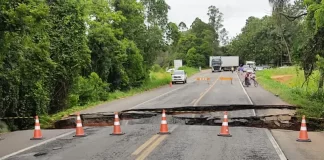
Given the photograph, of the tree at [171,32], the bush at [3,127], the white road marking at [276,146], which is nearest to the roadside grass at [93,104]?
the bush at [3,127]

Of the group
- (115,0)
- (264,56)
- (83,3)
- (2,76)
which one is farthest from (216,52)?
(2,76)

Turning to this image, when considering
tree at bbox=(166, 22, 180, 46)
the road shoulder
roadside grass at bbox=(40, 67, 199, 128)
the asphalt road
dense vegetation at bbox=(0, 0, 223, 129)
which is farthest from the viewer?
tree at bbox=(166, 22, 180, 46)

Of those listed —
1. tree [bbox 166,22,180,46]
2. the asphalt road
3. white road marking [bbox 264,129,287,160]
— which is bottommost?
white road marking [bbox 264,129,287,160]

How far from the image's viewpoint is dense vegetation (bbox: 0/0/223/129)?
45.8ft

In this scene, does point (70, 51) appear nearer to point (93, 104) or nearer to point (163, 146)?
point (93, 104)

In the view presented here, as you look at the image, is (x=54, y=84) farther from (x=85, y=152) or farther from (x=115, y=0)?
(x=115, y=0)

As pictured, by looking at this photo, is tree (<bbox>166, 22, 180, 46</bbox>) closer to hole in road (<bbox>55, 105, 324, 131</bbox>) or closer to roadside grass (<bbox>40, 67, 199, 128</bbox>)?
roadside grass (<bbox>40, 67, 199, 128</bbox>)

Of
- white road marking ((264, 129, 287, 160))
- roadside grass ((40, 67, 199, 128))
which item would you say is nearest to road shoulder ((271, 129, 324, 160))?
white road marking ((264, 129, 287, 160))

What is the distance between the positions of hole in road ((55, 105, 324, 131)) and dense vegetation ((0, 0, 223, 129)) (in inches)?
107

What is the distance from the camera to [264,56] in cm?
10562

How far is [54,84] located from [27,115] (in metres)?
3.81

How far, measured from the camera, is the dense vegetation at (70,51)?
45.8 ft

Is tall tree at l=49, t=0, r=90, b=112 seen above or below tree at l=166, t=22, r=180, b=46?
below

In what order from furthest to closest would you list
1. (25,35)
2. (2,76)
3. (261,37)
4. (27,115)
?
(261,37), (27,115), (2,76), (25,35)
